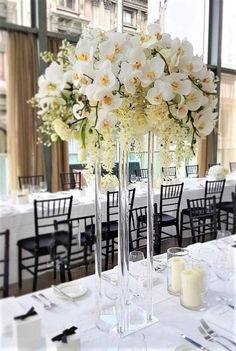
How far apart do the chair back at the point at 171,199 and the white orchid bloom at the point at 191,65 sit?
0.83 metres

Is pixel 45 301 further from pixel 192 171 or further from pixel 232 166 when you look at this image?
pixel 232 166

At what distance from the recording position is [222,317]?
1202mm

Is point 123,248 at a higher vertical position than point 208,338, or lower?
higher

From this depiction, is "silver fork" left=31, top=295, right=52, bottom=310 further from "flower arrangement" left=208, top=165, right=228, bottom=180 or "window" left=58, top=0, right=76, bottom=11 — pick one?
"flower arrangement" left=208, top=165, right=228, bottom=180

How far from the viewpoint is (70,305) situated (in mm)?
1260

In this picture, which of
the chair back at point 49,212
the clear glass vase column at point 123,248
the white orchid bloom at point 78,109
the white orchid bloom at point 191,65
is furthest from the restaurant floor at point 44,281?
the white orchid bloom at point 191,65

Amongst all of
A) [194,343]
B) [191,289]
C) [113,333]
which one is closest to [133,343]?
[113,333]

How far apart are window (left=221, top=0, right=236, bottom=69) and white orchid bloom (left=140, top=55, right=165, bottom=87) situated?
124 cm

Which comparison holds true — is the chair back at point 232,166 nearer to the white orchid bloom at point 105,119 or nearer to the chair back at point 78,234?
the chair back at point 78,234

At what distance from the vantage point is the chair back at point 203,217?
81.8 inches

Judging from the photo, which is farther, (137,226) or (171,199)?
(171,199)

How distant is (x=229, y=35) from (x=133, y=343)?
1.93m

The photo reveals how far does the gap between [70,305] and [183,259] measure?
0.52 meters

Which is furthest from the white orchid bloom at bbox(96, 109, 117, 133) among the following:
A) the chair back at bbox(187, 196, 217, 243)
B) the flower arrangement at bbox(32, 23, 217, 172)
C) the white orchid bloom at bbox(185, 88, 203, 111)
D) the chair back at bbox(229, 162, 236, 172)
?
the chair back at bbox(229, 162, 236, 172)
